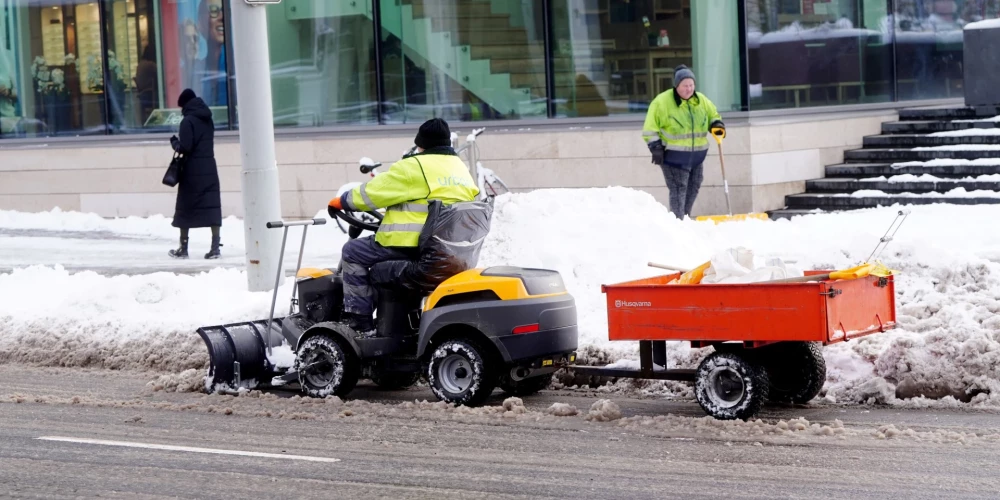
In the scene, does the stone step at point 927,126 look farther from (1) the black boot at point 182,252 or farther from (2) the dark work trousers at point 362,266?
(2) the dark work trousers at point 362,266

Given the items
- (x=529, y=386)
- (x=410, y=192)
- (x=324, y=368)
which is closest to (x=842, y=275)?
(x=529, y=386)

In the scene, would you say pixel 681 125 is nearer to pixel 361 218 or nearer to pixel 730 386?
pixel 361 218

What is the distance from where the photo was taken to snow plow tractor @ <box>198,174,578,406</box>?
8.00 metres

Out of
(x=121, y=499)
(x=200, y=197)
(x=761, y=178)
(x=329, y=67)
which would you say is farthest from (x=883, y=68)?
(x=121, y=499)

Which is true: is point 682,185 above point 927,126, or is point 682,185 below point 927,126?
below

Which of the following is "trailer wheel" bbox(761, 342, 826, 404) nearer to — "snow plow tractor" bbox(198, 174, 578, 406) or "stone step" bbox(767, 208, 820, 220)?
"snow plow tractor" bbox(198, 174, 578, 406)

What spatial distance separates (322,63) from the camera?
→ 19.5 meters

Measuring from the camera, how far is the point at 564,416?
7.84m

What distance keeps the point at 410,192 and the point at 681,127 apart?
280 inches

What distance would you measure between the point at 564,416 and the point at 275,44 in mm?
13146

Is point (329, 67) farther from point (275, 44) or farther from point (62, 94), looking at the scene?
point (62, 94)

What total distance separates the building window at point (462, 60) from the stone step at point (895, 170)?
398 cm

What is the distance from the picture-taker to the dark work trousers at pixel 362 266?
8.32m

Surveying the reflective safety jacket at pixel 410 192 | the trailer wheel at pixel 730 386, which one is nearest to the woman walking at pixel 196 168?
the reflective safety jacket at pixel 410 192
